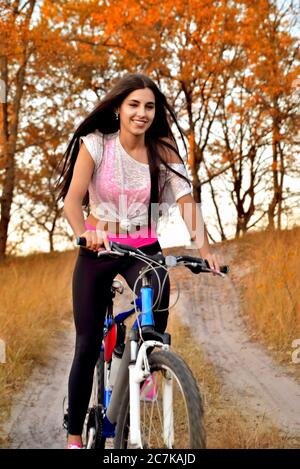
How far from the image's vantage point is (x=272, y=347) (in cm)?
678

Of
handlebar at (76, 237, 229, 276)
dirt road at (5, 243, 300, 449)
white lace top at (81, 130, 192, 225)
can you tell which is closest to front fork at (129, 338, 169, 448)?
handlebar at (76, 237, 229, 276)

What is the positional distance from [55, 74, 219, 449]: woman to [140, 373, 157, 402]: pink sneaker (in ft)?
1.71

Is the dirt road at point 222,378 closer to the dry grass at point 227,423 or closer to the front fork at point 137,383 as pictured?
the dry grass at point 227,423

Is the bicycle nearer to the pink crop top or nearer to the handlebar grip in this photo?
the handlebar grip

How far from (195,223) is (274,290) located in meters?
5.17

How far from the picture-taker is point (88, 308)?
9.82 feet

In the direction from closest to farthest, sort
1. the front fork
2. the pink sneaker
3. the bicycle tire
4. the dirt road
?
the bicycle tire < the front fork < the pink sneaker < the dirt road

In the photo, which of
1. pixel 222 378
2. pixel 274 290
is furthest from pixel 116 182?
pixel 274 290

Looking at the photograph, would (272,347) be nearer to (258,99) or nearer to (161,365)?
(161,365)

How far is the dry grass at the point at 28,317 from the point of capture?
5324 mm

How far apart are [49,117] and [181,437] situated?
13.3 meters

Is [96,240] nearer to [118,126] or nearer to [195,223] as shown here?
[195,223]

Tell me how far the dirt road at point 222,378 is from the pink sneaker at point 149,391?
5.60 ft

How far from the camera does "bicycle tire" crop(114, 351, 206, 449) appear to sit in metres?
2.18
